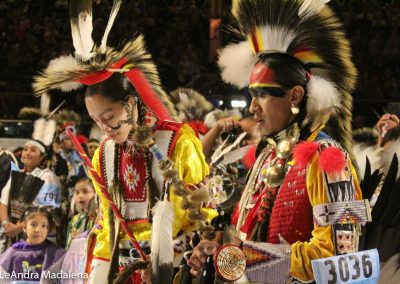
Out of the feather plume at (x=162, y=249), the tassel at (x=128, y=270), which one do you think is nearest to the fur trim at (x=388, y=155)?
the feather plume at (x=162, y=249)

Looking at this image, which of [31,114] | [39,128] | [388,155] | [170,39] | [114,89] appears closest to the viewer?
[388,155]

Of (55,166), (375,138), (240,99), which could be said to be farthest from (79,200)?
(375,138)

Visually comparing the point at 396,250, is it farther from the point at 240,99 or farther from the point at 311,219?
the point at 240,99

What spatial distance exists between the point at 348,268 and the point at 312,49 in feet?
2.56

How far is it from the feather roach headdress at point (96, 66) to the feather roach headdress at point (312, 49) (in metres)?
0.95

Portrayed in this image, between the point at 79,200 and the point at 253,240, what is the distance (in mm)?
3596

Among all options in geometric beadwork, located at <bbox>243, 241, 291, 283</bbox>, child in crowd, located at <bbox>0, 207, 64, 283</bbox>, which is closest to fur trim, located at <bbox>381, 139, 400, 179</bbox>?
geometric beadwork, located at <bbox>243, 241, 291, 283</bbox>

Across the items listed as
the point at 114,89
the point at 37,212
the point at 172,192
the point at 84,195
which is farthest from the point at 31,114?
the point at 172,192

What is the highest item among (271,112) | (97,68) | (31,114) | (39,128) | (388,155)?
(31,114)

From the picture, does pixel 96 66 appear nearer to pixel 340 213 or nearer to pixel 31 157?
pixel 340 213

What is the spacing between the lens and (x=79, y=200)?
19.2 feet

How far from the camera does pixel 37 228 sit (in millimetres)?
5207

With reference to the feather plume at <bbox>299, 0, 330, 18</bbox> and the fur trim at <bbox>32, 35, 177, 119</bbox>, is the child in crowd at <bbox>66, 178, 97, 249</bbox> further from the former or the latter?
the feather plume at <bbox>299, 0, 330, 18</bbox>

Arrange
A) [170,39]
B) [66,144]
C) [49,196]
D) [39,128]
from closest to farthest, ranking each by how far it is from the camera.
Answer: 1. [49,196]
2. [39,128]
3. [66,144]
4. [170,39]
